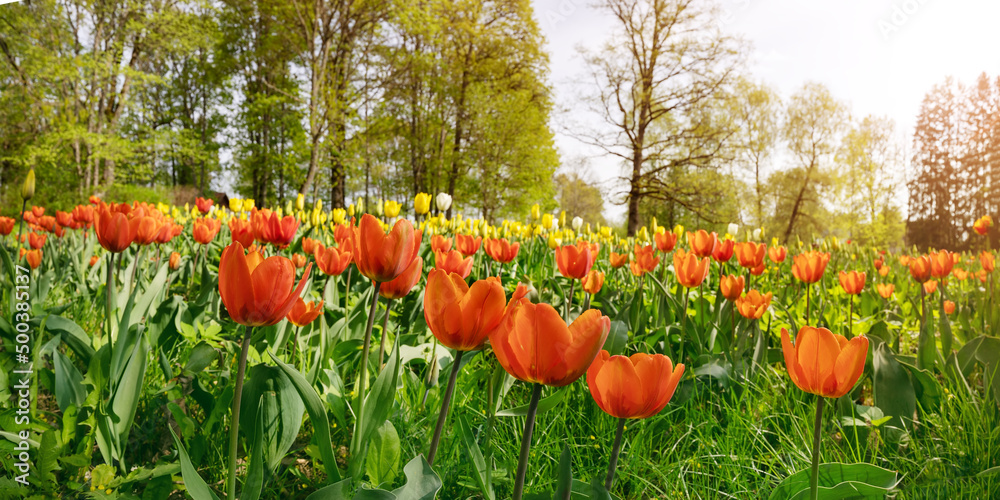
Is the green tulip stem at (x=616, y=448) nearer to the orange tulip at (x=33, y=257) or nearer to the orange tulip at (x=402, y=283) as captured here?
the orange tulip at (x=402, y=283)

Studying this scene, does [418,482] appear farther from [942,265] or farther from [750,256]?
[942,265]

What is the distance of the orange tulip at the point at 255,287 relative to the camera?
0.69m

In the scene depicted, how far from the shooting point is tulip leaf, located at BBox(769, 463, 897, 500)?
766 mm

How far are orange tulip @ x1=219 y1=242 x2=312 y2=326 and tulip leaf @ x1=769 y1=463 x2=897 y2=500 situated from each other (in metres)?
0.88

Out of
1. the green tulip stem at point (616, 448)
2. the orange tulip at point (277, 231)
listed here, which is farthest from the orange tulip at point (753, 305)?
the orange tulip at point (277, 231)

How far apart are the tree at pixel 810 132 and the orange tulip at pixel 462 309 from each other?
21128mm

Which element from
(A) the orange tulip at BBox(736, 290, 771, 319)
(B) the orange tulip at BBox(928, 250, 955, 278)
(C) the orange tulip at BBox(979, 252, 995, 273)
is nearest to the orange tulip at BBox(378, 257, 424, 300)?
(A) the orange tulip at BBox(736, 290, 771, 319)

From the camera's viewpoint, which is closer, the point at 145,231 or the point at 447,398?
the point at 447,398

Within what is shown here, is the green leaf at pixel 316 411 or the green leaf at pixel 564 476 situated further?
the green leaf at pixel 316 411

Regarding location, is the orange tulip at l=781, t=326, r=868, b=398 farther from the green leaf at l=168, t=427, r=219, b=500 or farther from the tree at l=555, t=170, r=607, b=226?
the tree at l=555, t=170, r=607, b=226

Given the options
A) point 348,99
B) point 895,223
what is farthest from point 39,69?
point 895,223

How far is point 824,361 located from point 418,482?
0.65m

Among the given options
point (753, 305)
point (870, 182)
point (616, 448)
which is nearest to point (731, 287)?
point (753, 305)

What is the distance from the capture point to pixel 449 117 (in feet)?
56.9
